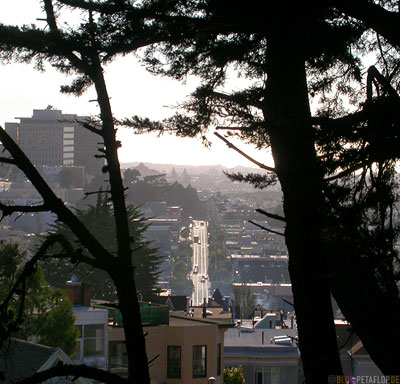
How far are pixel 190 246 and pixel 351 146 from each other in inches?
4272

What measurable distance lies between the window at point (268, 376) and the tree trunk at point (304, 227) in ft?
67.8

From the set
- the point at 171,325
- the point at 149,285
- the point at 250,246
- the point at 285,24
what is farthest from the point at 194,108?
the point at 250,246

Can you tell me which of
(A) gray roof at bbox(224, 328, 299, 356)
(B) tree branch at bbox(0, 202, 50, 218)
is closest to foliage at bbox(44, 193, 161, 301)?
(A) gray roof at bbox(224, 328, 299, 356)

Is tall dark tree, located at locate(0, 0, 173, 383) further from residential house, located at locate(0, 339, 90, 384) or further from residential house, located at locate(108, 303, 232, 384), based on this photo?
residential house, located at locate(108, 303, 232, 384)

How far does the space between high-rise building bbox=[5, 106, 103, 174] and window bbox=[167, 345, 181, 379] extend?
13447 centimetres

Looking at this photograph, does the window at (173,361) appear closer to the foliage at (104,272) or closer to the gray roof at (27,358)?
the gray roof at (27,358)

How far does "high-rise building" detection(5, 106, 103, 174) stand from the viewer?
15575 cm

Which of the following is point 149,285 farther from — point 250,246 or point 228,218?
point 228,218

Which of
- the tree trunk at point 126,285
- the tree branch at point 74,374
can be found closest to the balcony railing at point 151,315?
the tree trunk at point 126,285

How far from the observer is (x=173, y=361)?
1775 cm

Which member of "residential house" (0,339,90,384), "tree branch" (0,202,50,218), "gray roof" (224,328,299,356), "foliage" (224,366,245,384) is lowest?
"foliage" (224,366,245,384)

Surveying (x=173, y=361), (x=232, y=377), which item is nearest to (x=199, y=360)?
(x=173, y=361)

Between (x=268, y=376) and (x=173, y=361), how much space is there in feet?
23.9

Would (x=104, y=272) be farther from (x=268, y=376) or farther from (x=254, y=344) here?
(x=268, y=376)
